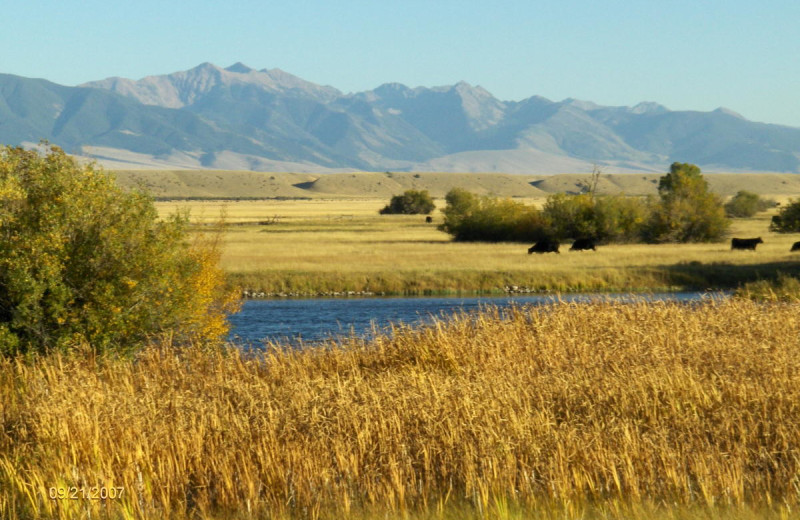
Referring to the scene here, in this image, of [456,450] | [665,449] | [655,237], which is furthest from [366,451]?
[655,237]

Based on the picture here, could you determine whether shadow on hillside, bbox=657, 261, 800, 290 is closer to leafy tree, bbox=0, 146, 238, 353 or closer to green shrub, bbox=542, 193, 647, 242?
green shrub, bbox=542, 193, 647, 242

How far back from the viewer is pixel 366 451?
39.5 ft

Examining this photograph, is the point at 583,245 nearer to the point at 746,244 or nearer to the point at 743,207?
the point at 746,244

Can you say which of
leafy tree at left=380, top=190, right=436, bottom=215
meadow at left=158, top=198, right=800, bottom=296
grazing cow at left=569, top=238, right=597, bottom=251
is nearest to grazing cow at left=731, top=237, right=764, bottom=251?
meadow at left=158, top=198, right=800, bottom=296

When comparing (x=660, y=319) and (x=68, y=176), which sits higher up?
(x=68, y=176)

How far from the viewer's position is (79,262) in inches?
804

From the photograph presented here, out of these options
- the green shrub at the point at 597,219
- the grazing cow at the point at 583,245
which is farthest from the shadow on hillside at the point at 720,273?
the green shrub at the point at 597,219

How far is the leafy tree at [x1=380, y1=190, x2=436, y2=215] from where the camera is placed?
419ft

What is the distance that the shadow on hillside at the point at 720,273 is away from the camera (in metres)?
45.0

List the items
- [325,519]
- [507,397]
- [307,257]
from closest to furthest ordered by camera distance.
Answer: [325,519]
[507,397]
[307,257]

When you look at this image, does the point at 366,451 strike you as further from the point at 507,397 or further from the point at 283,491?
the point at 507,397

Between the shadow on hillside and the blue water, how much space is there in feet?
7.73

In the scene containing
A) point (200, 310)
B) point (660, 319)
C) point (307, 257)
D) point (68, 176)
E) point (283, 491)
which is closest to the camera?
point (283, 491)

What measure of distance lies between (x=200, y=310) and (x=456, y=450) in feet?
45.2
